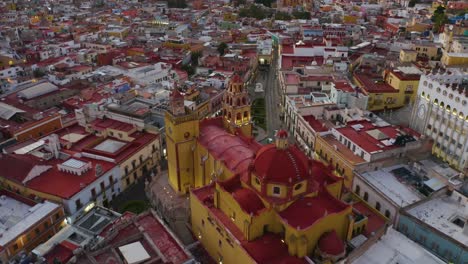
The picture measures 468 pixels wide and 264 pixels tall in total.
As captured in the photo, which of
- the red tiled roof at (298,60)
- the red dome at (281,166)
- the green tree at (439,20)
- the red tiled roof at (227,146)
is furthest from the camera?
the green tree at (439,20)

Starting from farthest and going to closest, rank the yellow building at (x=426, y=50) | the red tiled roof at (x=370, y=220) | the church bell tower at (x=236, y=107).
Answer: the yellow building at (x=426, y=50) < the church bell tower at (x=236, y=107) < the red tiled roof at (x=370, y=220)

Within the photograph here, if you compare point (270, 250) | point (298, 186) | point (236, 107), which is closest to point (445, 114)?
point (236, 107)

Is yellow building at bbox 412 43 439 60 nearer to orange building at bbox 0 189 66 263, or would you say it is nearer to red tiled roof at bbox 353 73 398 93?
red tiled roof at bbox 353 73 398 93

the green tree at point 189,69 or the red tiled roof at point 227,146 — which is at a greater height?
the red tiled roof at point 227,146

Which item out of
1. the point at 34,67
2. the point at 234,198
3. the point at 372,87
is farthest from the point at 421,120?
the point at 34,67

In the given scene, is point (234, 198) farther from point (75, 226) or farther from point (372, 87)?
point (372, 87)

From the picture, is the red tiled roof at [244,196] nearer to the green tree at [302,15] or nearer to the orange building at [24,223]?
the orange building at [24,223]

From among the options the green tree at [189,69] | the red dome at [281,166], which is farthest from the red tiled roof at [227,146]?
the green tree at [189,69]
